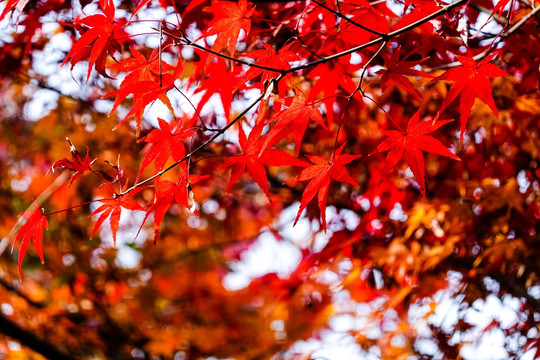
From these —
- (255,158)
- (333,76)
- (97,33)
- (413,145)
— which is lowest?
(413,145)

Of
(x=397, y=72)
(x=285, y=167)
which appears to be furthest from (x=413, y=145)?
(x=285, y=167)

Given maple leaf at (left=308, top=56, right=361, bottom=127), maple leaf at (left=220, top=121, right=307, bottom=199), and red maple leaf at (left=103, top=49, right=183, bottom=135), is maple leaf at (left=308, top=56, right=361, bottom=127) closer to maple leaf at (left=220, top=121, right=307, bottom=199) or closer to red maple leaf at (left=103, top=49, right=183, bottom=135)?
maple leaf at (left=220, top=121, right=307, bottom=199)

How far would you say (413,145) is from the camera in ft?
4.19

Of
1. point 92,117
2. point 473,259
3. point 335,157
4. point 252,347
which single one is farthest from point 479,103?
point 252,347

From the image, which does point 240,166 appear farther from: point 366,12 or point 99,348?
point 99,348

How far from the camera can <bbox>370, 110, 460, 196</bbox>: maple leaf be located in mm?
1240

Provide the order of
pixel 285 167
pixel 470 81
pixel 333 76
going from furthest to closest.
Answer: pixel 285 167, pixel 333 76, pixel 470 81

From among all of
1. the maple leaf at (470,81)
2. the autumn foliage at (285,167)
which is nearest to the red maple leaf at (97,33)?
the autumn foliage at (285,167)

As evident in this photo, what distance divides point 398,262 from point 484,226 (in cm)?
41

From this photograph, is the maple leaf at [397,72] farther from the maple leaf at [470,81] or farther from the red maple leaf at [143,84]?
the red maple leaf at [143,84]

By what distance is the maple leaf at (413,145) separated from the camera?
124 cm

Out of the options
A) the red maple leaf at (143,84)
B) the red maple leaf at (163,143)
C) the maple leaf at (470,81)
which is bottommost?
the maple leaf at (470,81)

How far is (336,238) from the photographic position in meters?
2.51

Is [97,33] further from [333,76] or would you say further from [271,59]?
[333,76]
